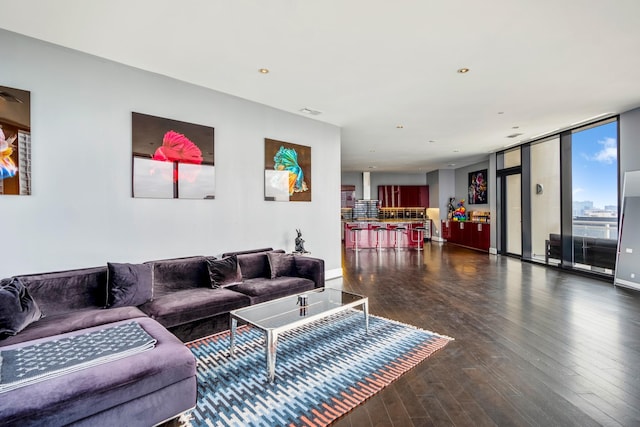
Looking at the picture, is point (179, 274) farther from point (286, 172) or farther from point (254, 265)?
point (286, 172)

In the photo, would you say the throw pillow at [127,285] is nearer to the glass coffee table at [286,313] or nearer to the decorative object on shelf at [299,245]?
the glass coffee table at [286,313]

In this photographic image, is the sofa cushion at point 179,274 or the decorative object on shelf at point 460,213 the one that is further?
→ the decorative object on shelf at point 460,213

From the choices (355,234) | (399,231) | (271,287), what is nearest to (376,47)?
(271,287)

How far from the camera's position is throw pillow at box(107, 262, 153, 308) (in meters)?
3.01

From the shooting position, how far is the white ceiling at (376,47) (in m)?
2.59

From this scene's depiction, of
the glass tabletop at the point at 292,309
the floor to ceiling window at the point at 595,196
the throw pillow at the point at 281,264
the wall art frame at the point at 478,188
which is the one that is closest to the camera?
the glass tabletop at the point at 292,309

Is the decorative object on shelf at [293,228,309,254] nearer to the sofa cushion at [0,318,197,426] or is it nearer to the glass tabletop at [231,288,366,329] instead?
the glass tabletop at [231,288,366,329]

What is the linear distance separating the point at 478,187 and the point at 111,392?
465 inches

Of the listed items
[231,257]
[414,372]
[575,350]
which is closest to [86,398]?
[414,372]

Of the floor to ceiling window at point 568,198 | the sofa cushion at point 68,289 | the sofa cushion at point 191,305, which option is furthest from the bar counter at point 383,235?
the sofa cushion at point 68,289

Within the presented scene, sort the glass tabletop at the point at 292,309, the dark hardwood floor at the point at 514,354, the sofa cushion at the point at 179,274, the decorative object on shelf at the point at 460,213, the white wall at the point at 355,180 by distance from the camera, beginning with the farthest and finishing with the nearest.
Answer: the white wall at the point at 355,180
the decorative object on shelf at the point at 460,213
the sofa cushion at the point at 179,274
the glass tabletop at the point at 292,309
the dark hardwood floor at the point at 514,354

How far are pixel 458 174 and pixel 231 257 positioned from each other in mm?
11218

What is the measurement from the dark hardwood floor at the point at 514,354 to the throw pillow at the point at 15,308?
7.94 ft

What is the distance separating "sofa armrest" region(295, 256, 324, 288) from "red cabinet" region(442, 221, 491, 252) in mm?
7454
